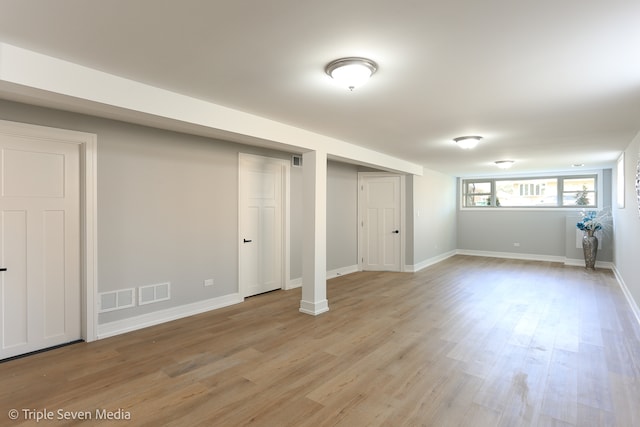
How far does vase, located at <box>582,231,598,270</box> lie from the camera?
738 cm

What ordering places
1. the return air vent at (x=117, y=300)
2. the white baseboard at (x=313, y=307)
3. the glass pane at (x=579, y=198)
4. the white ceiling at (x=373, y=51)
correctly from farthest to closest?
the glass pane at (x=579, y=198), the white baseboard at (x=313, y=307), the return air vent at (x=117, y=300), the white ceiling at (x=373, y=51)

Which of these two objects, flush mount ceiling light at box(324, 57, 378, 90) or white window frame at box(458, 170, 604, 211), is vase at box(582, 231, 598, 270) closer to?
white window frame at box(458, 170, 604, 211)

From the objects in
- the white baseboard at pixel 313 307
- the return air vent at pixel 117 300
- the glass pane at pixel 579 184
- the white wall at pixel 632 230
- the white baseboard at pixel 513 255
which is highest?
the glass pane at pixel 579 184

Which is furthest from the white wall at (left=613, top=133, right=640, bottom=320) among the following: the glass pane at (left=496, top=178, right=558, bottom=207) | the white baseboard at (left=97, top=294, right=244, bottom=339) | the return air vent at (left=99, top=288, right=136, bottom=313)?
the return air vent at (left=99, top=288, right=136, bottom=313)

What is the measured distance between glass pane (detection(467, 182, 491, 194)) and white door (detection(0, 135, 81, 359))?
9.58 metres

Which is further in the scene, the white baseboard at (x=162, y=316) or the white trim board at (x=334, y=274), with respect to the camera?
the white trim board at (x=334, y=274)

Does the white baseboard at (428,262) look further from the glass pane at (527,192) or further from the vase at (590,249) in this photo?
the vase at (590,249)

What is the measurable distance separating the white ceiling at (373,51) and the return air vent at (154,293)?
227 centimetres

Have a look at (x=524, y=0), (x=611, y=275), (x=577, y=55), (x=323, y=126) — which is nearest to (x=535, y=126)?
(x=577, y=55)

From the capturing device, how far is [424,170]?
786 cm

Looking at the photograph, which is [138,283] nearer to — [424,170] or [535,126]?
[535,126]

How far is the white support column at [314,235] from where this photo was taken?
4305 mm

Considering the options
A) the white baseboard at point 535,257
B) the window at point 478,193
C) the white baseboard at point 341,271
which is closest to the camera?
the white baseboard at point 341,271

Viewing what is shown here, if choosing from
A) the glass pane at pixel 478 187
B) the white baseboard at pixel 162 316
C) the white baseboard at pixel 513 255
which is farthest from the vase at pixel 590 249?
the white baseboard at pixel 162 316
